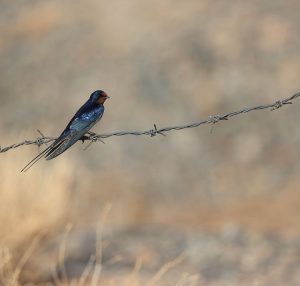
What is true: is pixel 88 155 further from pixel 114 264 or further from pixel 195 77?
pixel 114 264

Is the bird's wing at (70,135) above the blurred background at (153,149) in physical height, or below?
below

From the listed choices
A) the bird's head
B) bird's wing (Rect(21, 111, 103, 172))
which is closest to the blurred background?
the bird's head

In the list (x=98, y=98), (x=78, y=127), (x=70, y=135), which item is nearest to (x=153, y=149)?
(x=98, y=98)

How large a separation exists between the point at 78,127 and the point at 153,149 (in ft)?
59.5

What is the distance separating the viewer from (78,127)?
640 centimetres

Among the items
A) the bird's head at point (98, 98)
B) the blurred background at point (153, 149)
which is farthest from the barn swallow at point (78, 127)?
the blurred background at point (153, 149)

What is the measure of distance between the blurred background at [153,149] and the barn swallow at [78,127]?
6.08 feet

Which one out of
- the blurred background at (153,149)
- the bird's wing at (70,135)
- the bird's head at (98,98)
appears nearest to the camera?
the bird's wing at (70,135)

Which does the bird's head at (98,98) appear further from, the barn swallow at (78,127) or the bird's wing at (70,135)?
the bird's wing at (70,135)

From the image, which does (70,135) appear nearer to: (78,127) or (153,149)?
→ (78,127)

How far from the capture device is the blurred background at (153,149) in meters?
13.2

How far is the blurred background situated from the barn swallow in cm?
185

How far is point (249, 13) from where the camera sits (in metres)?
30.5

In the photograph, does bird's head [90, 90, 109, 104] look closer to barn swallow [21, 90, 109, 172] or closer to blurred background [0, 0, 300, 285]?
barn swallow [21, 90, 109, 172]
